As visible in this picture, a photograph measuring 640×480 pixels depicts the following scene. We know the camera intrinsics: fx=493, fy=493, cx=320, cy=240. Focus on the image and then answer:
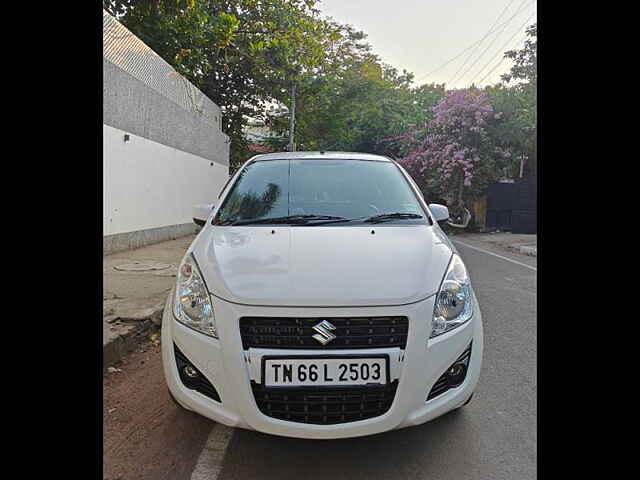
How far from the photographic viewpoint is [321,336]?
6.82 feet

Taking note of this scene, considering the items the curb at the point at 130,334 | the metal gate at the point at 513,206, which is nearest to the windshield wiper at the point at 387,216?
the curb at the point at 130,334

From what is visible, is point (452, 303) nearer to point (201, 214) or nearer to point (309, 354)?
point (309, 354)

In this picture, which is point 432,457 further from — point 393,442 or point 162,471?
point 162,471

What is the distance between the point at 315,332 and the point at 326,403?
1.00 ft

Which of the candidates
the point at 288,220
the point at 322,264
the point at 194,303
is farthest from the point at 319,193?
the point at 194,303

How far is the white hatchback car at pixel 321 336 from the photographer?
6.79ft

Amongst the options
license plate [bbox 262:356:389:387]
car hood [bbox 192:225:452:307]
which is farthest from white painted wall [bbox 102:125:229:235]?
license plate [bbox 262:356:389:387]

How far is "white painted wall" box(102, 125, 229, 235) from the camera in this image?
Answer: 7.50m

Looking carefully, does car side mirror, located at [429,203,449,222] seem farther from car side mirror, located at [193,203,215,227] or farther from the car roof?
Result: car side mirror, located at [193,203,215,227]

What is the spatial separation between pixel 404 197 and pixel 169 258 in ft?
17.5

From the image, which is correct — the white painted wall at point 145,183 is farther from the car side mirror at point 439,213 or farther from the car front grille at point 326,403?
the car front grille at point 326,403

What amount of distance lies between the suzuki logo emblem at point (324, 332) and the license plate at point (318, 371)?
0.26 feet

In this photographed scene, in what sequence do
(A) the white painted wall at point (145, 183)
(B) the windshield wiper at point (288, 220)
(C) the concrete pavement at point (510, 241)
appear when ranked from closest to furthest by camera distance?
(B) the windshield wiper at point (288, 220), (A) the white painted wall at point (145, 183), (C) the concrete pavement at point (510, 241)
